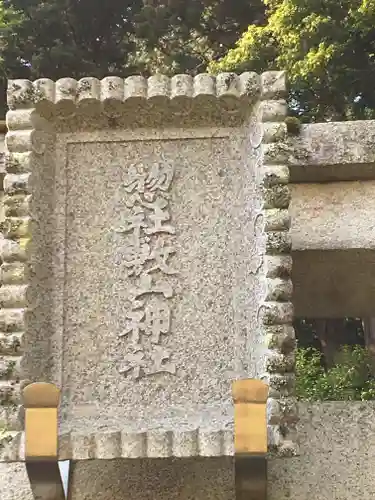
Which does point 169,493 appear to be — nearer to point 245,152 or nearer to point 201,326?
point 201,326

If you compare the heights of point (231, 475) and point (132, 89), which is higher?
point (132, 89)

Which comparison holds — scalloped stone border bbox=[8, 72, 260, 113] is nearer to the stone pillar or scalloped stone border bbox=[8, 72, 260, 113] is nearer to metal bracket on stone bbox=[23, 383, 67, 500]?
the stone pillar

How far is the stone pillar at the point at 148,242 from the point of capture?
194 centimetres

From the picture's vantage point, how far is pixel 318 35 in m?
6.54

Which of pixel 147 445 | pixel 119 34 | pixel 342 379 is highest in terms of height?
pixel 119 34

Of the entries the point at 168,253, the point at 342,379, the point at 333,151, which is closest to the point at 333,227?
the point at 333,151

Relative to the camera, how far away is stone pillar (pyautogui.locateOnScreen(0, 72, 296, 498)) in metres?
1.94

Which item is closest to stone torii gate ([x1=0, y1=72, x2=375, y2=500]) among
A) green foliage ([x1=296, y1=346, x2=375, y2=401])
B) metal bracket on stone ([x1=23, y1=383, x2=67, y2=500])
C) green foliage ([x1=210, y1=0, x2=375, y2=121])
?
metal bracket on stone ([x1=23, y1=383, x2=67, y2=500])

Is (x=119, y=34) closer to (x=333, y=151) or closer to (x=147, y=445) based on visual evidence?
(x=333, y=151)

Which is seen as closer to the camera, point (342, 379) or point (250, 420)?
point (250, 420)

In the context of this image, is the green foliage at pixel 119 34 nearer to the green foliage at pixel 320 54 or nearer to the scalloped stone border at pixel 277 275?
the green foliage at pixel 320 54

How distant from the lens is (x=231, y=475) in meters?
2.13

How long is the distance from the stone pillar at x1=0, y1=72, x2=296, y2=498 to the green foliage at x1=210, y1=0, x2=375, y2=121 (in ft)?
15.2

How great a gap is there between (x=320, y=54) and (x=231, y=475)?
5.17 m
